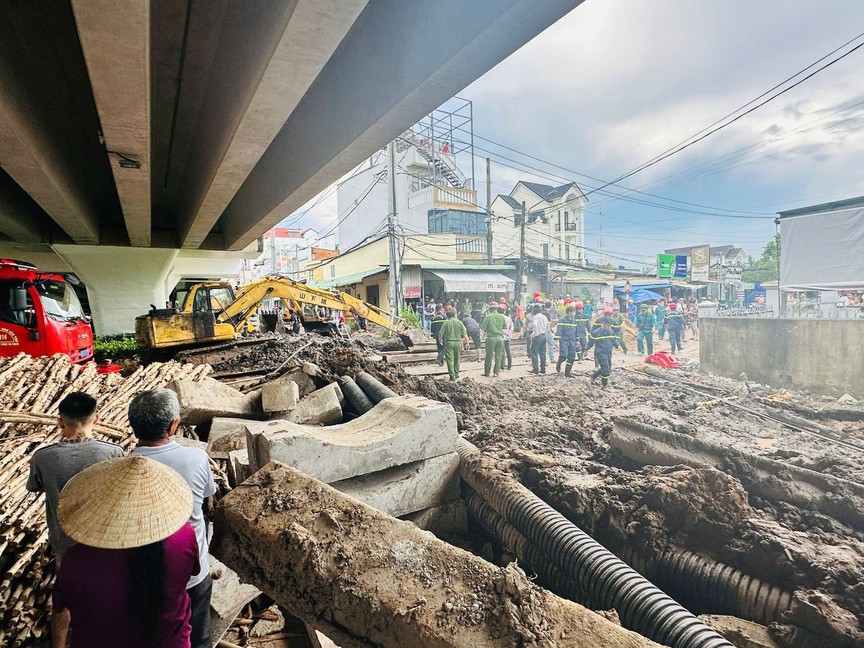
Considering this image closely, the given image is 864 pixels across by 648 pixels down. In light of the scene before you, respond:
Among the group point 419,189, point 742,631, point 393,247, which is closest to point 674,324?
point 393,247

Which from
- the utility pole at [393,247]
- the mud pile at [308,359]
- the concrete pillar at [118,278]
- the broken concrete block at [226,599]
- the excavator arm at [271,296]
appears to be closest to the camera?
the broken concrete block at [226,599]

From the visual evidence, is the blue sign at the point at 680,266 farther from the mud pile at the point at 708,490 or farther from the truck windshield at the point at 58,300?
the truck windshield at the point at 58,300

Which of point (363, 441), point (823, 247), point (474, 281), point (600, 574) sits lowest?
point (600, 574)

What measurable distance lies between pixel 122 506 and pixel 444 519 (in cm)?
349

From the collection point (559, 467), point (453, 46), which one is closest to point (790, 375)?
point (559, 467)

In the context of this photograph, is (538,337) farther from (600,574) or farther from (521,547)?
(600,574)

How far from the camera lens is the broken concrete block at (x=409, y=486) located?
4199 mm

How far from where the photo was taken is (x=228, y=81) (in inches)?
184

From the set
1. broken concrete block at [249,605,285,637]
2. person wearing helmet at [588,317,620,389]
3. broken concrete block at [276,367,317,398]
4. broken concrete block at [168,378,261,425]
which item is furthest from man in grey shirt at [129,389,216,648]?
person wearing helmet at [588,317,620,389]

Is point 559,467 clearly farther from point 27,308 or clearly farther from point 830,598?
point 27,308

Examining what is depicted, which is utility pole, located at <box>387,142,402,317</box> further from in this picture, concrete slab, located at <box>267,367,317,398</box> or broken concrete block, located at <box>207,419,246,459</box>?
broken concrete block, located at <box>207,419,246,459</box>

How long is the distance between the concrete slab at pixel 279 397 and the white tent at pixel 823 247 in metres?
11.4

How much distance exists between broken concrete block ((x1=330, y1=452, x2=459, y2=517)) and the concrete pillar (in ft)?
37.2

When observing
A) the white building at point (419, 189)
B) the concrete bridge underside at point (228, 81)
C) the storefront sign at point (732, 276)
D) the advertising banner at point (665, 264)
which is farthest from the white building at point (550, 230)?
the concrete bridge underside at point (228, 81)
